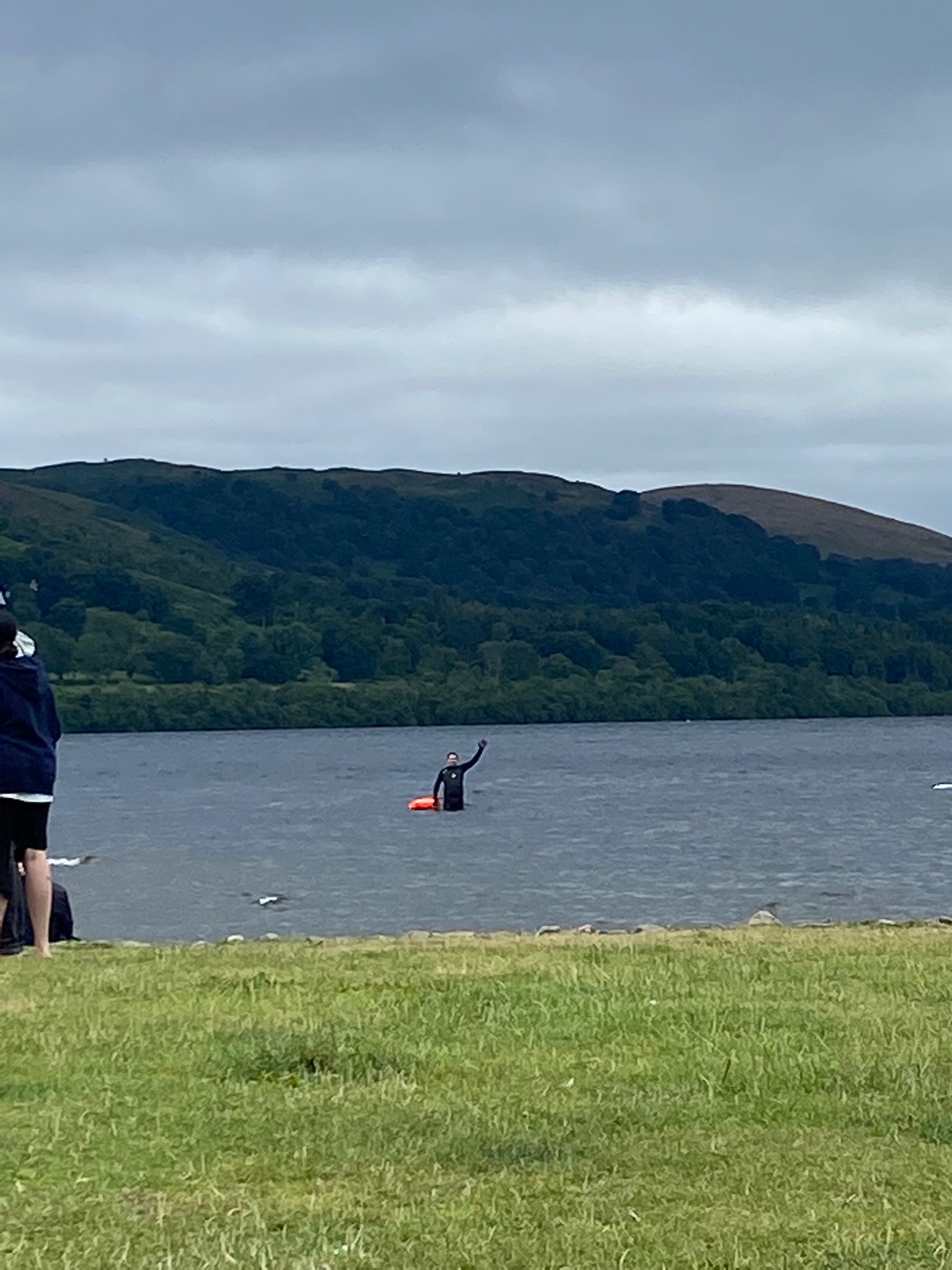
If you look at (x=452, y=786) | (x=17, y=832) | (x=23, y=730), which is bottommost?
(x=452, y=786)

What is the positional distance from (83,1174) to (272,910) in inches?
1442

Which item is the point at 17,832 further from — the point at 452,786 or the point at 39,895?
the point at 452,786

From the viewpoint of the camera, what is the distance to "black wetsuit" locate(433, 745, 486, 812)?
2857 inches

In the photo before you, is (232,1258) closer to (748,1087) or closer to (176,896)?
(748,1087)

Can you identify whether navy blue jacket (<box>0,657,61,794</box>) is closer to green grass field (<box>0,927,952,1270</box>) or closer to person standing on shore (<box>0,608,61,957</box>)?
person standing on shore (<box>0,608,61,957</box>)

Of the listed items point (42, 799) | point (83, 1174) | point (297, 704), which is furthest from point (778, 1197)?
point (297, 704)

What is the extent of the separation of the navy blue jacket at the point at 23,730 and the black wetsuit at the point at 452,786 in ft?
186

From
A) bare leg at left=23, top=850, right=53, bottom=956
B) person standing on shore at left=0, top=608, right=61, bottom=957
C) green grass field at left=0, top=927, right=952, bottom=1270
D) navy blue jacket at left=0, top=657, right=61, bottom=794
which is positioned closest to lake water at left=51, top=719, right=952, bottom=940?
bare leg at left=23, top=850, right=53, bottom=956

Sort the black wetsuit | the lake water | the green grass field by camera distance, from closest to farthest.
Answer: the green grass field → the lake water → the black wetsuit

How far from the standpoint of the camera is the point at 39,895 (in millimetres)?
13414

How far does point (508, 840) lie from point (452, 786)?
1042cm

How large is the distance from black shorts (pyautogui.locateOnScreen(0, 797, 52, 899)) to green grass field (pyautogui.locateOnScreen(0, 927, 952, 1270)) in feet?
3.40

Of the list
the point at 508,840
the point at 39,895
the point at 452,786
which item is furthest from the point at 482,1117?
the point at 452,786

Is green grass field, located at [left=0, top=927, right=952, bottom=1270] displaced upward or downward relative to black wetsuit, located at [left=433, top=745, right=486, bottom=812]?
upward
